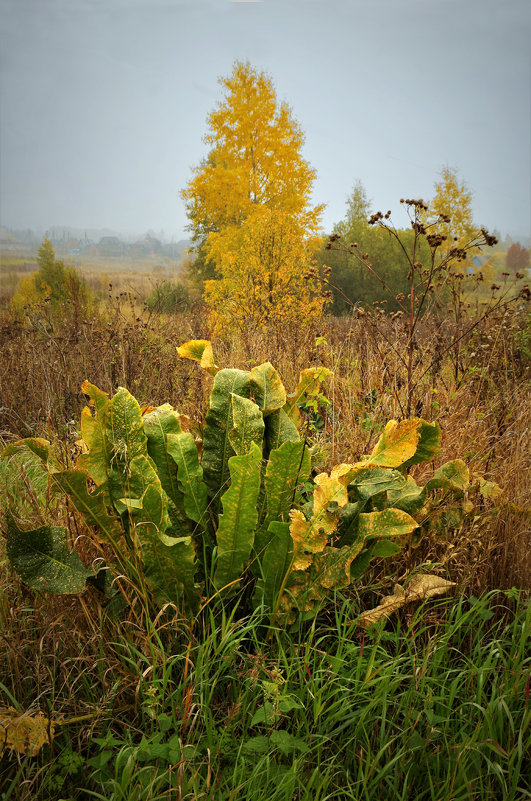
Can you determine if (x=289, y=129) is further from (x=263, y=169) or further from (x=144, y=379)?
(x=144, y=379)

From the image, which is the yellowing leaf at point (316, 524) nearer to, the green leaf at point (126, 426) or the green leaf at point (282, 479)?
the green leaf at point (282, 479)

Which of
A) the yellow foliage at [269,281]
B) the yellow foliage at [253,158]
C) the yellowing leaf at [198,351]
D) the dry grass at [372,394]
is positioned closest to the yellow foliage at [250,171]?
the yellow foliage at [253,158]

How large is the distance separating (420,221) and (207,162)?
76.5ft

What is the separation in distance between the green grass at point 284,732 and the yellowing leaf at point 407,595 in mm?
53

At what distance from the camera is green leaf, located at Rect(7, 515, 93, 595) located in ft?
4.04

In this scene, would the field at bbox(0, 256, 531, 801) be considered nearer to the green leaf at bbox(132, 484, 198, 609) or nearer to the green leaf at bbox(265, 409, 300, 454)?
the green leaf at bbox(132, 484, 198, 609)

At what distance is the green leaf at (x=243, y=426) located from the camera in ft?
4.83

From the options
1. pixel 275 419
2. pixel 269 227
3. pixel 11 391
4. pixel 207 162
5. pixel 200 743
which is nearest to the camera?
pixel 200 743

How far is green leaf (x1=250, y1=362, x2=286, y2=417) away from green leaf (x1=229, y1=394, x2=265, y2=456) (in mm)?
145

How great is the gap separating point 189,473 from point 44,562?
1.55 ft

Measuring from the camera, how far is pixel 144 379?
4406mm

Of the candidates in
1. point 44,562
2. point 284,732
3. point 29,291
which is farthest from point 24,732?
point 29,291

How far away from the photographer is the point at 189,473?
146 cm

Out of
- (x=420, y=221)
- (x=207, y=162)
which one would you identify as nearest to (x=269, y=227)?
(x=420, y=221)
